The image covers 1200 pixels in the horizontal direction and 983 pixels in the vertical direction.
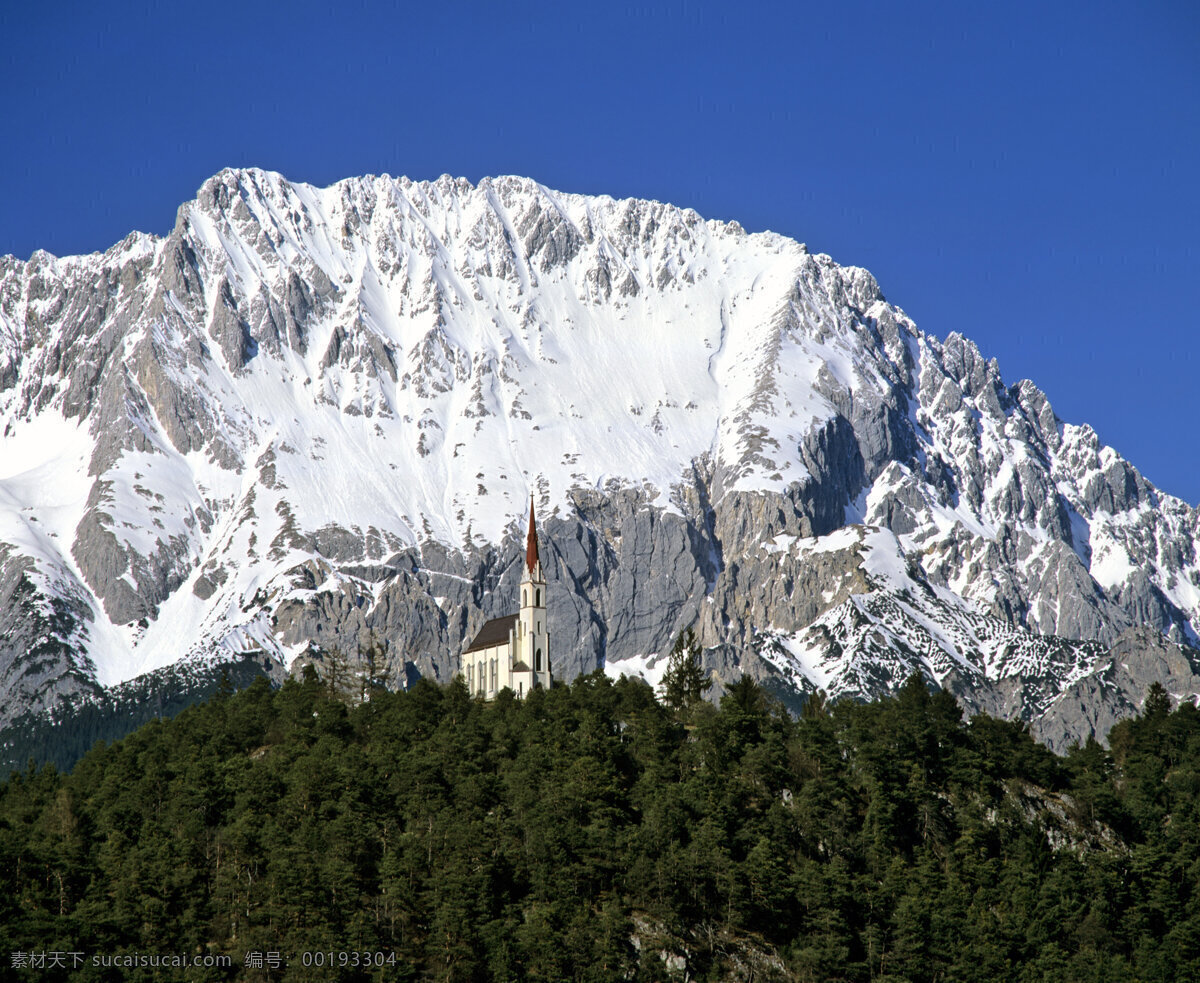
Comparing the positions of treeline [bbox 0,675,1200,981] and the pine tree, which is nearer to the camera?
treeline [bbox 0,675,1200,981]

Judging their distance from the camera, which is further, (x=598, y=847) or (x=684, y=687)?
(x=684, y=687)

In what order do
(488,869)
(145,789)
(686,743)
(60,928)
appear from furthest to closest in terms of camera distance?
(686,743) → (145,789) → (488,869) → (60,928)

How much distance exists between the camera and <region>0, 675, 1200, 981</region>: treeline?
121 meters

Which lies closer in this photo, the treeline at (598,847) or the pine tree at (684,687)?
the treeline at (598,847)

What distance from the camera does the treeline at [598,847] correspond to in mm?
120938

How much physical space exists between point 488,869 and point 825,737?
40.2m

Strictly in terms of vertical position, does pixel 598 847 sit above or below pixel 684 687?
below

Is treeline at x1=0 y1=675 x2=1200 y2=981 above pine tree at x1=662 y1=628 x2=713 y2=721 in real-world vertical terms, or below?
below

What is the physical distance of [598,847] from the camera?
430ft

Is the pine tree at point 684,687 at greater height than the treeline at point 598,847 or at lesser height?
greater

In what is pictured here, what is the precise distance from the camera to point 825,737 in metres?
154

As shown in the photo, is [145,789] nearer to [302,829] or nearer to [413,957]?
[302,829]

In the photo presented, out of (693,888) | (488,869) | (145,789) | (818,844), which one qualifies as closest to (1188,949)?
(818,844)

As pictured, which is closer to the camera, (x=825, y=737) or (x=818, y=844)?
(x=818, y=844)
